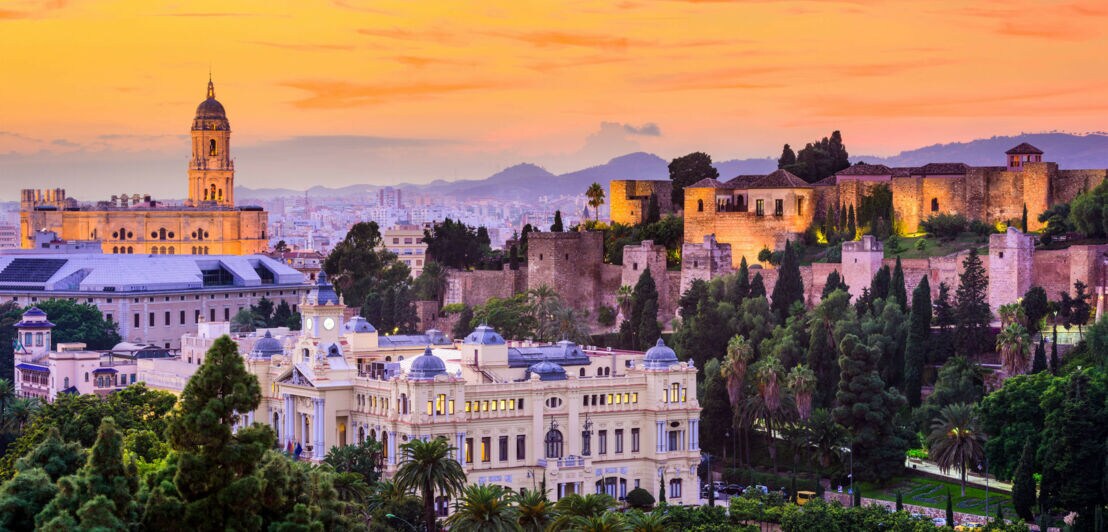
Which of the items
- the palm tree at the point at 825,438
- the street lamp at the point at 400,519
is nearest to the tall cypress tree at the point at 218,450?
the street lamp at the point at 400,519

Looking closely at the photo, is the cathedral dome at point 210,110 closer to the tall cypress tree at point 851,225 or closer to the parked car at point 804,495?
the tall cypress tree at point 851,225

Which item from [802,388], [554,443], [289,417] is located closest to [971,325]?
[802,388]

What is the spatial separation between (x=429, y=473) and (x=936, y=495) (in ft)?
56.8

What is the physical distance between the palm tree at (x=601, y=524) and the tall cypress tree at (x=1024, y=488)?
1420cm

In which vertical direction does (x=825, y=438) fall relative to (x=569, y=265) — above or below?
below

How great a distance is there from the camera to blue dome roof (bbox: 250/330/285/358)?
252ft

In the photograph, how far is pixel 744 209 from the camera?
98062 millimetres

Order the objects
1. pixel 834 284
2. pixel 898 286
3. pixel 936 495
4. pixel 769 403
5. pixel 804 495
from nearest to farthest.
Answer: pixel 936 495 → pixel 804 495 → pixel 769 403 → pixel 898 286 → pixel 834 284

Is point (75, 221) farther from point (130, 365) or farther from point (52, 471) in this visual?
point (52, 471)

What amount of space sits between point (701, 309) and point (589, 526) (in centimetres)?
3256

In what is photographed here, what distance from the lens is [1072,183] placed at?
89.6 meters

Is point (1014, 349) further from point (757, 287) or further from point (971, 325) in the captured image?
point (757, 287)

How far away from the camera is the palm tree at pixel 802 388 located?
246ft

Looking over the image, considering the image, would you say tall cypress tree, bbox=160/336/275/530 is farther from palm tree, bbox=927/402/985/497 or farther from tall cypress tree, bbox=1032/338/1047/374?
tall cypress tree, bbox=1032/338/1047/374
